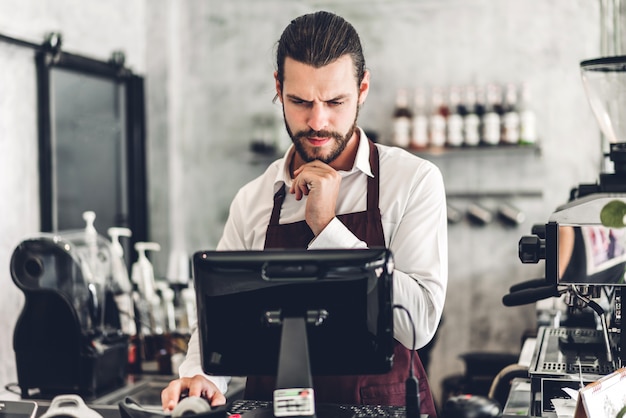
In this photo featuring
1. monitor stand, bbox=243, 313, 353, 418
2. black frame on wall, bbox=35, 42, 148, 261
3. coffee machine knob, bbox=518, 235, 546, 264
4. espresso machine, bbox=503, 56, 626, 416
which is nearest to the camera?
monitor stand, bbox=243, 313, 353, 418

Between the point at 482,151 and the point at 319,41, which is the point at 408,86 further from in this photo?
the point at 319,41

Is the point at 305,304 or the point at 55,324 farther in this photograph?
the point at 55,324

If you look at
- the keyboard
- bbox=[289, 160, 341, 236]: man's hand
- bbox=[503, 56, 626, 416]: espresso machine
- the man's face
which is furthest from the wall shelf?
the keyboard

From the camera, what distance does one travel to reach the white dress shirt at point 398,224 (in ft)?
5.31

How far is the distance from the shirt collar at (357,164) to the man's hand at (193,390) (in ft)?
1.92

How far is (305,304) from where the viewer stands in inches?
53.4

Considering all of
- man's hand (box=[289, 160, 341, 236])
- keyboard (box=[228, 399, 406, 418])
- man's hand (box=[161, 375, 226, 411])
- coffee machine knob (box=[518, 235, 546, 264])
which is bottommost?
keyboard (box=[228, 399, 406, 418])

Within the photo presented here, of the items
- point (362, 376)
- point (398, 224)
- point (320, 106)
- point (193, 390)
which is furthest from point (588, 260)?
point (193, 390)

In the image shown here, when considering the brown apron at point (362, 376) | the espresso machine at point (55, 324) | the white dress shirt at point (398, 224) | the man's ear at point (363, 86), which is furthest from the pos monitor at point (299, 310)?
the espresso machine at point (55, 324)

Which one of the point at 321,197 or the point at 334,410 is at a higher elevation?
the point at 321,197

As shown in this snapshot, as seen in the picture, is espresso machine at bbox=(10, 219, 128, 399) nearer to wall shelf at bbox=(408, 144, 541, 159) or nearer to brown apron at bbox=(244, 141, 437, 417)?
brown apron at bbox=(244, 141, 437, 417)

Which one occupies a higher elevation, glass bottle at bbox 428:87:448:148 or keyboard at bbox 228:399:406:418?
glass bottle at bbox 428:87:448:148

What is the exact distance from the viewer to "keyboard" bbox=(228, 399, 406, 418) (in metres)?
1.45

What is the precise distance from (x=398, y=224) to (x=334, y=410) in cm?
51
